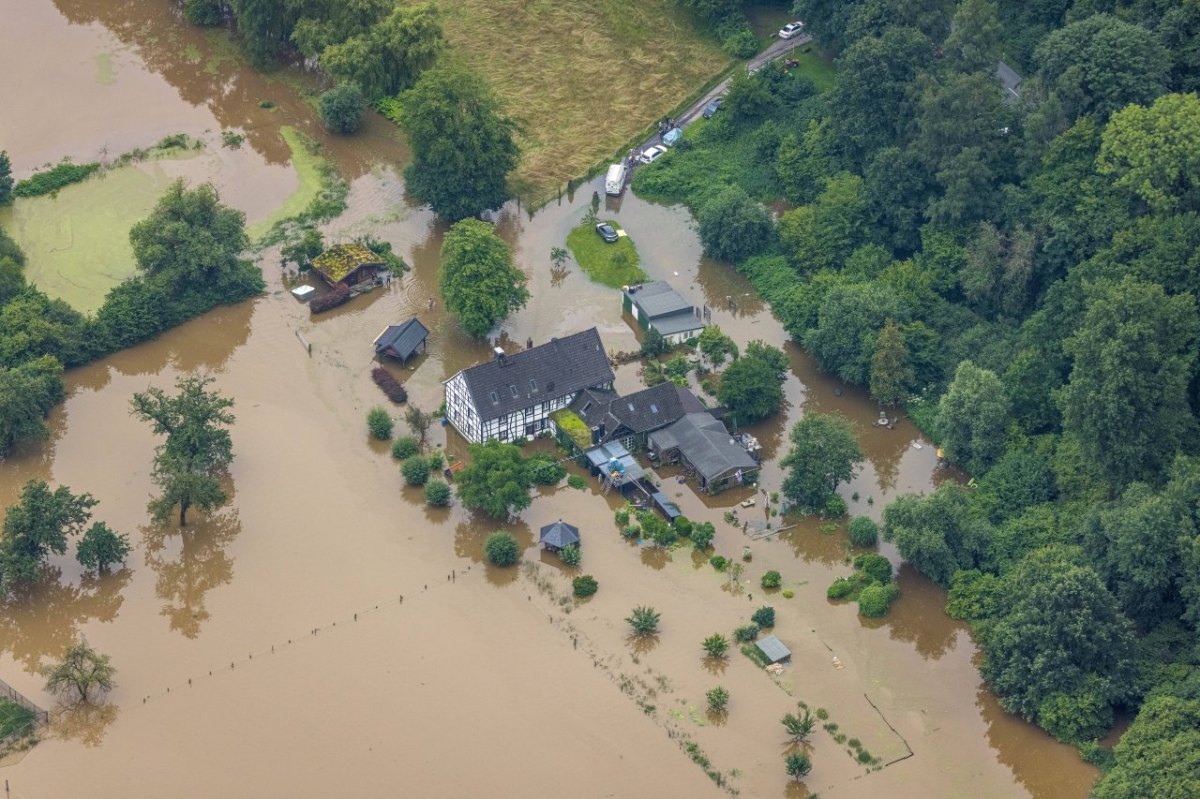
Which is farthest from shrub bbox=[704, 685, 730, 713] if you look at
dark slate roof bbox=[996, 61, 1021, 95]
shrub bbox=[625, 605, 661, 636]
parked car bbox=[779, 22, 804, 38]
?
parked car bbox=[779, 22, 804, 38]

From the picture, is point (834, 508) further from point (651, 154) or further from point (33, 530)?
point (33, 530)

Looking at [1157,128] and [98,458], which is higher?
[1157,128]

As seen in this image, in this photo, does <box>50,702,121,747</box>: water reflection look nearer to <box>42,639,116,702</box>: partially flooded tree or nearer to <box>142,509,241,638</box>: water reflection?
<box>42,639,116,702</box>: partially flooded tree

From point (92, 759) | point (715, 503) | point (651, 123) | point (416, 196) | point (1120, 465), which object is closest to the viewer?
point (92, 759)

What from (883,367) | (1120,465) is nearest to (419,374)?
(883,367)

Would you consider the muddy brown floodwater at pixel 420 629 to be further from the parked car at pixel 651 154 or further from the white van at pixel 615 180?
the parked car at pixel 651 154

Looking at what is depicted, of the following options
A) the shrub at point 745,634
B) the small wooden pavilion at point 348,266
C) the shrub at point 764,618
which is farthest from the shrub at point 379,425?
the shrub at point 764,618

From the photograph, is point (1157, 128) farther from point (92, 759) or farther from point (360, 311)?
point (92, 759)
